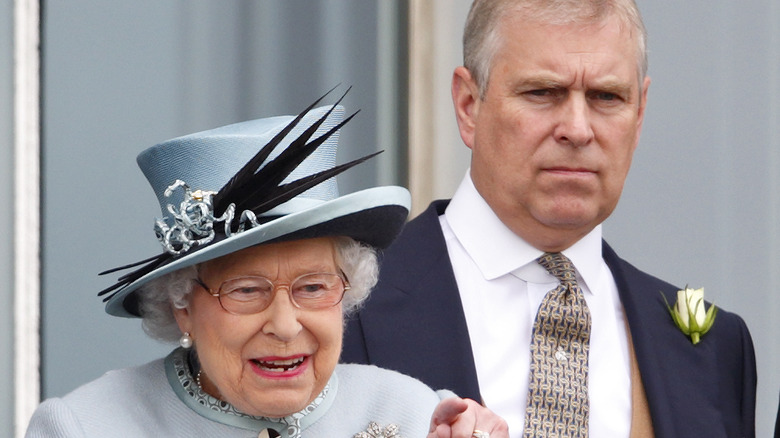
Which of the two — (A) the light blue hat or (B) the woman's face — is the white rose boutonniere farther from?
(B) the woman's face

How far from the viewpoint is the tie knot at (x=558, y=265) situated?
333cm

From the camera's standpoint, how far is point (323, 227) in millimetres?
2395

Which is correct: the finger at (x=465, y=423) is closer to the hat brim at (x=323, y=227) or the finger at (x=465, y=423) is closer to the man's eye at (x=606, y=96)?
the hat brim at (x=323, y=227)

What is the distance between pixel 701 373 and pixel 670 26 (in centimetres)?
183

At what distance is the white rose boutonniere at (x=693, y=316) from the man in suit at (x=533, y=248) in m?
0.05

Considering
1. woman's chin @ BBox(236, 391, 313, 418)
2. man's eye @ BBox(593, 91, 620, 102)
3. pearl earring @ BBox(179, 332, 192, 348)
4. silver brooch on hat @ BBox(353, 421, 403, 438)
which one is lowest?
silver brooch on hat @ BBox(353, 421, 403, 438)

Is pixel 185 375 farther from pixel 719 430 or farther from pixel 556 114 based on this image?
pixel 719 430

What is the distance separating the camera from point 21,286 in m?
3.71

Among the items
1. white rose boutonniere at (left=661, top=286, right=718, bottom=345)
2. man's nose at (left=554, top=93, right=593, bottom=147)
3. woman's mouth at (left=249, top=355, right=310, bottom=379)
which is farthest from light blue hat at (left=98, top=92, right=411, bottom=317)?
white rose boutonniere at (left=661, top=286, right=718, bottom=345)

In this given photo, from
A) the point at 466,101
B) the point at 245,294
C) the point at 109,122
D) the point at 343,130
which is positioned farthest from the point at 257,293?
the point at 343,130

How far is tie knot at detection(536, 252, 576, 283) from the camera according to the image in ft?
10.9
